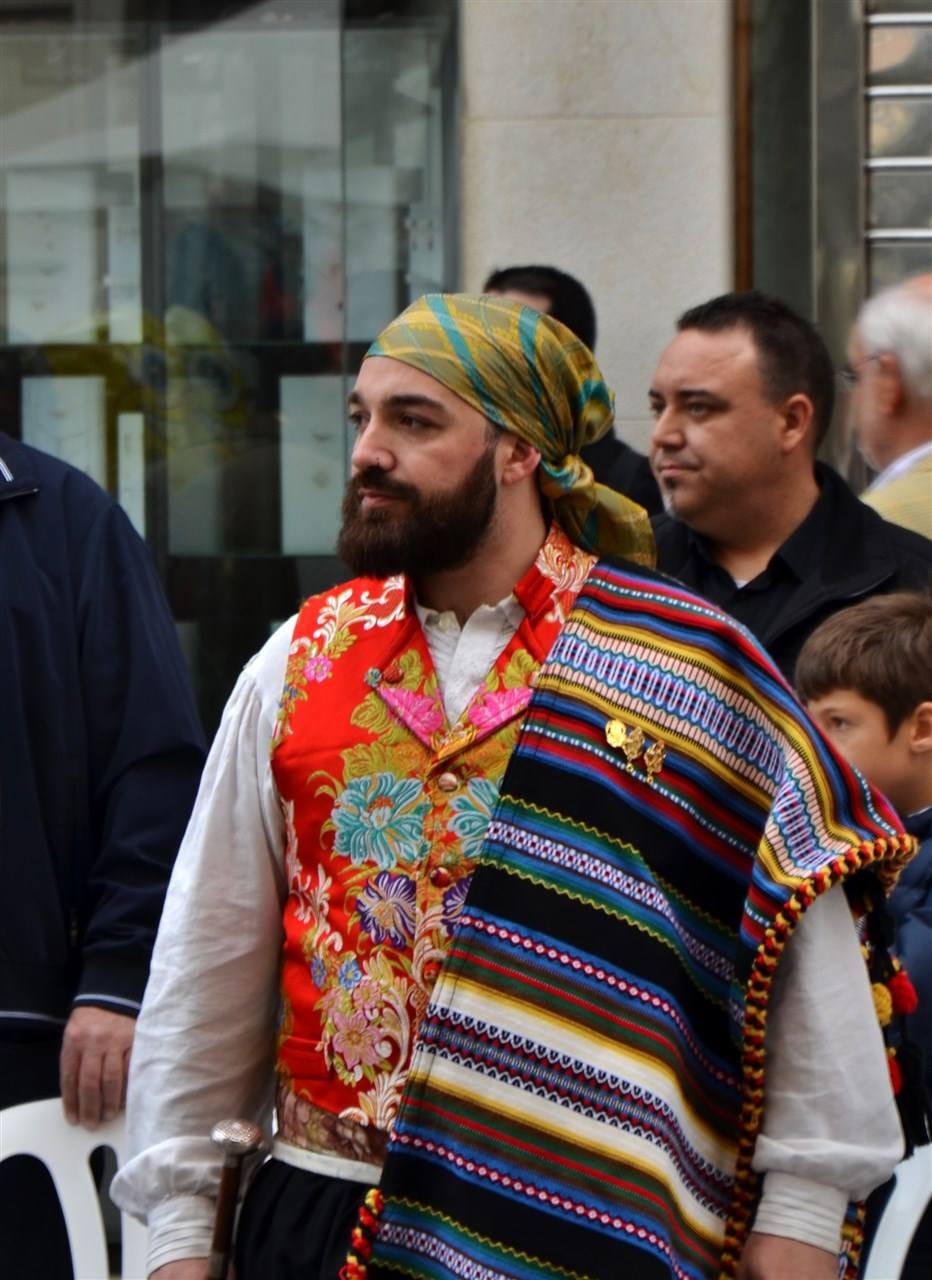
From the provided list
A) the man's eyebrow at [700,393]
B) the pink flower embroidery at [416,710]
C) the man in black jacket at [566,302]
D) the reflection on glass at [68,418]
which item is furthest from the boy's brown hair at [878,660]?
the reflection on glass at [68,418]

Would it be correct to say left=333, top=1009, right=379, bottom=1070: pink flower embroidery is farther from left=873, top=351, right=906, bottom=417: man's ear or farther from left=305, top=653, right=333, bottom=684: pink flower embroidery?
left=873, top=351, right=906, bottom=417: man's ear

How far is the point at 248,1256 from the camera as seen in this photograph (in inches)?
108

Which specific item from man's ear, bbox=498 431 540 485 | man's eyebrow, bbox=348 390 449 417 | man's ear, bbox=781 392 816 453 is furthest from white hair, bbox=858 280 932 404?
man's eyebrow, bbox=348 390 449 417

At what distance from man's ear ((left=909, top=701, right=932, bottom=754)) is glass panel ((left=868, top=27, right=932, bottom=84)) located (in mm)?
3235

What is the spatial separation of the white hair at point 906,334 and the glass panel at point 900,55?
1759 millimetres

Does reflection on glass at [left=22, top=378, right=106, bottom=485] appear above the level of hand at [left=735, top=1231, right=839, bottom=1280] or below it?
above

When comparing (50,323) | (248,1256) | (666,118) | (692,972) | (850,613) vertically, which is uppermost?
(666,118)

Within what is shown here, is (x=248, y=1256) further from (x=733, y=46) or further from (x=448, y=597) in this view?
(x=733, y=46)

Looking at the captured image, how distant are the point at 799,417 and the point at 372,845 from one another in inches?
82.9

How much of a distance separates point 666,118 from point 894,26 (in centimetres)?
75

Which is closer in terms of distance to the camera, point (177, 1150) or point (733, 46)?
point (177, 1150)

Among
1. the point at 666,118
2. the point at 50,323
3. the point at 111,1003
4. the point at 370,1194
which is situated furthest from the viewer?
the point at 50,323

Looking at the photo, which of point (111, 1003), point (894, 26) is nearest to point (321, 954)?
point (111, 1003)

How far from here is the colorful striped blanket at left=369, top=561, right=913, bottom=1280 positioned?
8.32 feet
